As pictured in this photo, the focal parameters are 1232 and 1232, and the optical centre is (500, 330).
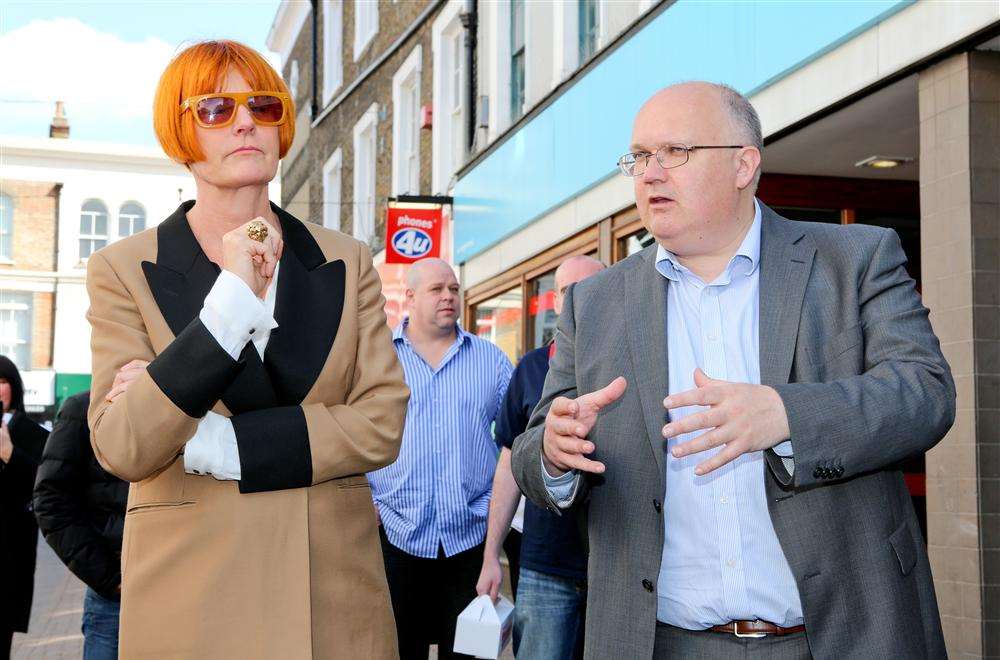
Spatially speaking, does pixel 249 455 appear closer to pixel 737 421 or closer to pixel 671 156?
pixel 737 421

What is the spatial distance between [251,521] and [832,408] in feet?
3.96

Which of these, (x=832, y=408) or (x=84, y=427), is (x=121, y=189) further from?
(x=832, y=408)

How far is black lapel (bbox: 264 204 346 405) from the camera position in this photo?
101 inches

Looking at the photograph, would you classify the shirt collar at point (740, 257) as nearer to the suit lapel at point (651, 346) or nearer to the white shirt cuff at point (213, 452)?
the suit lapel at point (651, 346)

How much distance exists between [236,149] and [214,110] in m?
0.09

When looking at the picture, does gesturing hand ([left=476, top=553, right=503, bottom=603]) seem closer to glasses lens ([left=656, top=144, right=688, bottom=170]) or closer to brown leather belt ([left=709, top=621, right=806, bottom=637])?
brown leather belt ([left=709, top=621, right=806, bottom=637])

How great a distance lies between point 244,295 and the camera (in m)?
2.40

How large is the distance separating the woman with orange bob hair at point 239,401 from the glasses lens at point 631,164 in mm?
792

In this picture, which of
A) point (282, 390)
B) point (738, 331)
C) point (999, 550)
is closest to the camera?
point (282, 390)

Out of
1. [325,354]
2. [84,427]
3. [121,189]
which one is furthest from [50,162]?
[325,354]

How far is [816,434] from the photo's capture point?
253cm

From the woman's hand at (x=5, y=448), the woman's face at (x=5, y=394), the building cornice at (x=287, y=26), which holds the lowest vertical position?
the woman's hand at (x=5, y=448)

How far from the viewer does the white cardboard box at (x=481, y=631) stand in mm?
5008

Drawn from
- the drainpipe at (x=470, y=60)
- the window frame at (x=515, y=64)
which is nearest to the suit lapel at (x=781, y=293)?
the window frame at (x=515, y=64)
